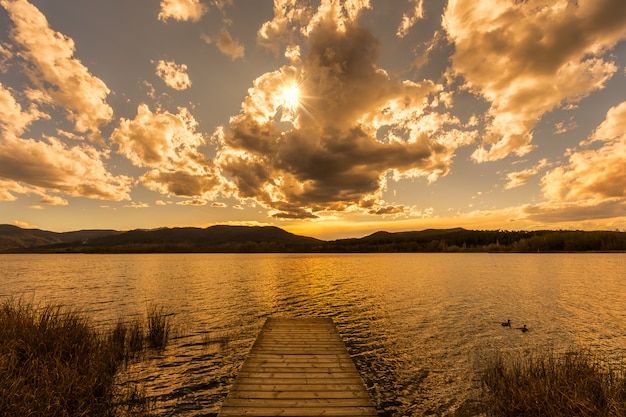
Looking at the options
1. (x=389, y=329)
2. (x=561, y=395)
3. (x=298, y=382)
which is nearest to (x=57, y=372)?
(x=298, y=382)

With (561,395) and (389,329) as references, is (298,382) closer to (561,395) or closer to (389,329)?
(561,395)

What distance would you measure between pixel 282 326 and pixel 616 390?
17740 millimetres

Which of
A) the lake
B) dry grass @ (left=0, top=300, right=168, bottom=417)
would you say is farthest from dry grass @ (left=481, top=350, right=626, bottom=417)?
dry grass @ (left=0, top=300, right=168, bottom=417)

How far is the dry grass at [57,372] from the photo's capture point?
9.70 meters

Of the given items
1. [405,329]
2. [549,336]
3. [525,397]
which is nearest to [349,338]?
[405,329]

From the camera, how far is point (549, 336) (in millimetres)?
24203

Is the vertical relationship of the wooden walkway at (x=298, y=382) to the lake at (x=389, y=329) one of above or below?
above

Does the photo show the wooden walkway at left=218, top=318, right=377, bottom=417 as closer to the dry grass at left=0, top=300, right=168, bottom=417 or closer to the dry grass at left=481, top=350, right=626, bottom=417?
the dry grass at left=0, top=300, right=168, bottom=417

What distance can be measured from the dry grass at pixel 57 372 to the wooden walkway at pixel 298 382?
16.4 ft

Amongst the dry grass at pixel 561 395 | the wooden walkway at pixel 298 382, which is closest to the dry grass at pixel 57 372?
the wooden walkway at pixel 298 382

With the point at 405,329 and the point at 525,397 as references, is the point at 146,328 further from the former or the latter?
the point at 525,397

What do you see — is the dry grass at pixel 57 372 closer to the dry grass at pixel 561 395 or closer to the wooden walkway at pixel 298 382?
the wooden walkway at pixel 298 382

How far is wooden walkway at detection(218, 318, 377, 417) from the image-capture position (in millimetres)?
10203

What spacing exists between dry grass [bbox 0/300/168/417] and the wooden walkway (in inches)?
197
